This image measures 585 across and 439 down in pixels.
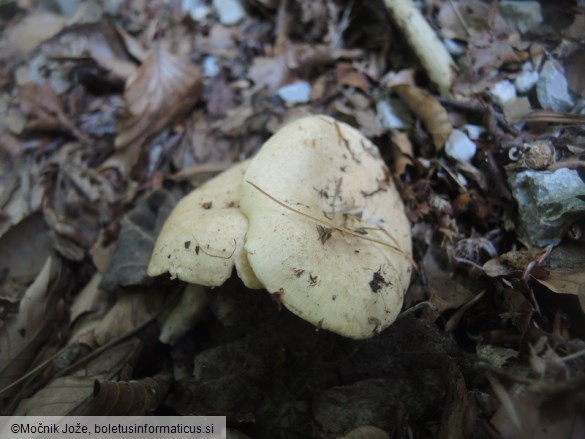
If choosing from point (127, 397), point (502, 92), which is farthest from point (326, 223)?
point (502, 92)

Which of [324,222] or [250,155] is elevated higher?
[324,222]

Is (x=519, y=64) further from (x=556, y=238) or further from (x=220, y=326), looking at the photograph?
(x=220, y=326)

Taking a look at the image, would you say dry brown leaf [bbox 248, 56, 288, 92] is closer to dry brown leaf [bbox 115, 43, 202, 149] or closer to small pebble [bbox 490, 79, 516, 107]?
dry brown leaf [bbox 115, 43, 202, 149]

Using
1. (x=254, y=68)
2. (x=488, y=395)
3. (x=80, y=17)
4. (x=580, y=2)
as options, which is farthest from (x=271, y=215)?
(x=80, y=17)

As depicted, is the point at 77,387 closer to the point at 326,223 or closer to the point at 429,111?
the point at 326,223

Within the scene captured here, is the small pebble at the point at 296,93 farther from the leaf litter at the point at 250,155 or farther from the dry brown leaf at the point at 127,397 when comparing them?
the dry brown leaf at the point at 127,397
